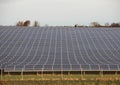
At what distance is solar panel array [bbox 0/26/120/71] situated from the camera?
1652 inches

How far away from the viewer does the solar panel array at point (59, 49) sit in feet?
138

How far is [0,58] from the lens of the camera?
45.4 meters

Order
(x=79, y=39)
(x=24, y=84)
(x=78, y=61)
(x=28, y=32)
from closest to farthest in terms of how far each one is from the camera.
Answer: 1. (x=24, y=84)
2. (x=78, y=61)
3. (x=79, y=39)
4. (x=28, y=32)

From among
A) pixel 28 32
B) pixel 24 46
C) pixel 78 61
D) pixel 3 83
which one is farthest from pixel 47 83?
pixel 28 32

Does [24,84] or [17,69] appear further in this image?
[17,69]

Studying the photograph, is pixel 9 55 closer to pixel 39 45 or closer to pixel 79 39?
pixel 39 45

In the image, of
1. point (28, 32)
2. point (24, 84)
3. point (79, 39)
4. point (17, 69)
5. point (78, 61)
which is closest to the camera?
point (24, 84)

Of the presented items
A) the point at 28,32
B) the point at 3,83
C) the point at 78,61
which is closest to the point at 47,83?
the point at 3,83

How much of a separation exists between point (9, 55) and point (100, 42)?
1615cm

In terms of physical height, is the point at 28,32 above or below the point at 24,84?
above

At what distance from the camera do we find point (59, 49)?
49.6 metres

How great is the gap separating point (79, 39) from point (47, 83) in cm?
2630

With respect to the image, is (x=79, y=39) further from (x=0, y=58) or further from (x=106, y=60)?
(x=0, y=58)

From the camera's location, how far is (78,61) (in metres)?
44.0
